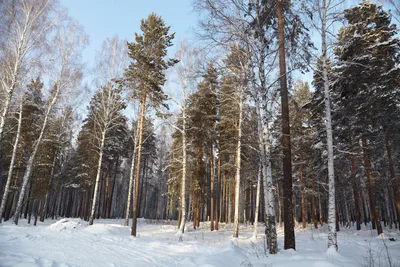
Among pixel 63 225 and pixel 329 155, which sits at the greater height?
pixel 329 155

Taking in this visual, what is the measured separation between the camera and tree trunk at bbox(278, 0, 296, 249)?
771 cm

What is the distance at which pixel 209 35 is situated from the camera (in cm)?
929

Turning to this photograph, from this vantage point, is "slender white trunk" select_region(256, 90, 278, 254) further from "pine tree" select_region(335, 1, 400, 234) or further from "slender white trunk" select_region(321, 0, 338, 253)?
"pine tree" select_region(335, 1, 400, 234)

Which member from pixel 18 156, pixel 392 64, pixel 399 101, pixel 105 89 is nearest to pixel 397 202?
pixel 399 101

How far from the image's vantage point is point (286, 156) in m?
8.29

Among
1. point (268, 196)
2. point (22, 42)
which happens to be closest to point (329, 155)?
point (268, 196)

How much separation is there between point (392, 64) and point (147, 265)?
18.5m

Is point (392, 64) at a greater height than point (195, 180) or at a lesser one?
greater

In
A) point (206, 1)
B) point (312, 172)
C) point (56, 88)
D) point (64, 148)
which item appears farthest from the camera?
point (64, 148)

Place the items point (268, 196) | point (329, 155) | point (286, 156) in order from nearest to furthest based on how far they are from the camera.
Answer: point (268, 196)
point (286, 156)
point (329, 155)

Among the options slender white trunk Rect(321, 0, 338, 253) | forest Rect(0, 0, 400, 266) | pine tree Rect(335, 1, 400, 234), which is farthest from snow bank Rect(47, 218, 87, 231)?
pine tree Rect(335, 1, 400, 234)

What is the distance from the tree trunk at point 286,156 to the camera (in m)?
7.71

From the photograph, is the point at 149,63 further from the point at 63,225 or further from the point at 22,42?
the point at 63,225

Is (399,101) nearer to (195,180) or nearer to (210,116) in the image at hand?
(210,116)
